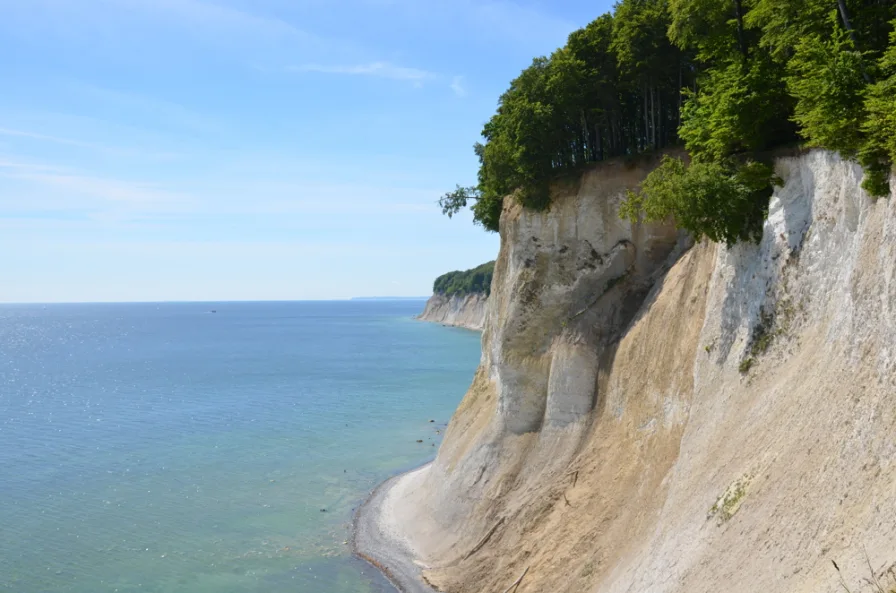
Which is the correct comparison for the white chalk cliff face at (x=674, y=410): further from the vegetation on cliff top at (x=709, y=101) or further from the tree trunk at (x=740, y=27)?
the tree trunk at (x=740, y=27)

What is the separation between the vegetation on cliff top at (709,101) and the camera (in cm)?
1574

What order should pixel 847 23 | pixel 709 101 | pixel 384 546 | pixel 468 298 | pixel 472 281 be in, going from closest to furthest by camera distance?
1. pixel 847 23
2. pixel 709 101
3. pixel 384 546
4. pixel 472 281
5. pixel 468 298

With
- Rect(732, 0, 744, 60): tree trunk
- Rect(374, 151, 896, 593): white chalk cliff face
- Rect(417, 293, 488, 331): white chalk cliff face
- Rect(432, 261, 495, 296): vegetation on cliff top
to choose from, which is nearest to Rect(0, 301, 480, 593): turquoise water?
Rect(374, 151, 896, 593): white chalk cliff face

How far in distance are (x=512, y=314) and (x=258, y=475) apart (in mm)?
23134

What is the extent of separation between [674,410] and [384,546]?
55.4 feet

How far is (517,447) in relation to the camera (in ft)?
98.6

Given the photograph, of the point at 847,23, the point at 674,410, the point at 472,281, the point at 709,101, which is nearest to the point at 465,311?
the point at 472,281

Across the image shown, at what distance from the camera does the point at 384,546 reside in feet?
103

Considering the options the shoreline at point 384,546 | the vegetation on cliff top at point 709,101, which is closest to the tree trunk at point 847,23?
the vegetation on cliff top at point 709,101

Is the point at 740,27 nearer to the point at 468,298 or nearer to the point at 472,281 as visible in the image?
the point at 472,281

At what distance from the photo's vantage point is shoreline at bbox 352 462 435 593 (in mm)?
27891

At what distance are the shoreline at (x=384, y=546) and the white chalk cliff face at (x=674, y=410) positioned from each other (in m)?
0.59

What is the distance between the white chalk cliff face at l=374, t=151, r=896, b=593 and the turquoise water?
6302 mm

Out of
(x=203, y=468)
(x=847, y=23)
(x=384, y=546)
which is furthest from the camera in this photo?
(x=203, y=468)
